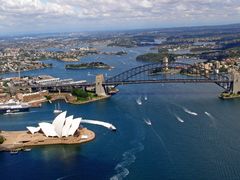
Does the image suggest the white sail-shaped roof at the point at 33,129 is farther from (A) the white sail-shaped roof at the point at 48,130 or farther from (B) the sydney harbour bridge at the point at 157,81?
(B) the sydney harbour bridge at the point at 157,81

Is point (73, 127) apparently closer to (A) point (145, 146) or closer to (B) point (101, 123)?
(B) point (101, 123)

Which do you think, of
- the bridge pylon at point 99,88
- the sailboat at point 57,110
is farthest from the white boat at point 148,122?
the bridge pylon at point 99,88

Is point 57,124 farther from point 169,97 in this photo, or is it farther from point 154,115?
point 169,97

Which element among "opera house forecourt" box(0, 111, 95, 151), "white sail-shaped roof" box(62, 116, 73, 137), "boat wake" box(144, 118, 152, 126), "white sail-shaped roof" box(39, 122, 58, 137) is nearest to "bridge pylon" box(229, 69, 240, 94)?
"boat wake" box(144, 118, 152, 126)

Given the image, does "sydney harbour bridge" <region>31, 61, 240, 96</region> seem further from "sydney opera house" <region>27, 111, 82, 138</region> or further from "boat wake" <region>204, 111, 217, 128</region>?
"sydney opera house" <region>27, 111, 82, 138</region>

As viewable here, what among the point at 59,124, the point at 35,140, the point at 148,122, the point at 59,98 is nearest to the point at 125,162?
the point at 59,124

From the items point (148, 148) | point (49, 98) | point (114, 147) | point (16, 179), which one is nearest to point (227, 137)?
point (148, 148)
